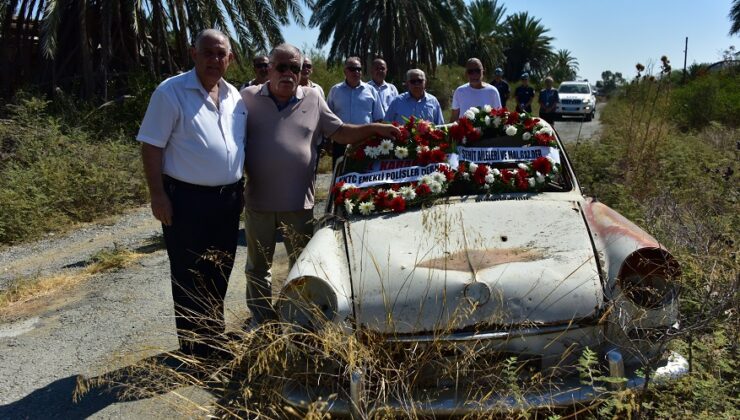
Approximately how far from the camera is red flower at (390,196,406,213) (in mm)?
4117

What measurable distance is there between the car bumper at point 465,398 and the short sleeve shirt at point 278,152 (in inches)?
64.2

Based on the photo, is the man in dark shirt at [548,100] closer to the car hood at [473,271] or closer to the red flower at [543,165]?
the red flower at [543,165]

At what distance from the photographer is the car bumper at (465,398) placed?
283 centimetres

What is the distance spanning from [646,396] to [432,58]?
24.1 metres

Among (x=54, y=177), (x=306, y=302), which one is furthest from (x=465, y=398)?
(x=54, y=177)

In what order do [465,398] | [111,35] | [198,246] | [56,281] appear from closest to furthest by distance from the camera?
[465,398], [198,246], [56,281], [111,35]

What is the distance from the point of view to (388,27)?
24.4 metres

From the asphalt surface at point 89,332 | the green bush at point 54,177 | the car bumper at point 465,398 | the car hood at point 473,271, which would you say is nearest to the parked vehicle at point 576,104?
the green bush at point 54,177

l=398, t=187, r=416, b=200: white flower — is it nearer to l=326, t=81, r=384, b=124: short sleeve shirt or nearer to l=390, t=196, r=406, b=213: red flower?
l=390, t=196, r=406, b=213: red flower

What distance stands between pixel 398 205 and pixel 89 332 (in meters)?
2.61

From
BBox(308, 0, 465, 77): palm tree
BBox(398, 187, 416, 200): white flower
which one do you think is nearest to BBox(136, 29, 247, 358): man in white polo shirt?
BBox(398, 187, 416, 200): white flower

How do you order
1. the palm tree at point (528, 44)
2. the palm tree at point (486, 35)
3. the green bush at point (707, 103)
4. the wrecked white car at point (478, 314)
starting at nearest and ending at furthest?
the wrecked white car at point (478, 314), the green bush at point (707, 103), the palm tree at point (486, 35), the palm tree at point (528, 44)

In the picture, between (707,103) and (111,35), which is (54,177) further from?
(707,103)

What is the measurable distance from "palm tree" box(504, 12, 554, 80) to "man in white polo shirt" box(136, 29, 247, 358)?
5129 cm
